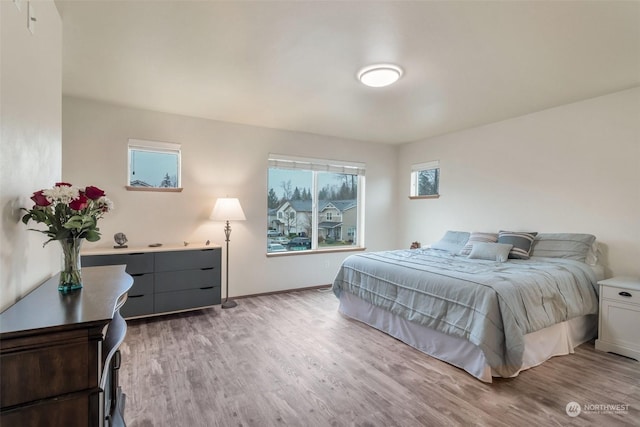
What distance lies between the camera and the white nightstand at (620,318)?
2.65 meters

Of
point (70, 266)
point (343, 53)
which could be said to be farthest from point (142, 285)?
point (343, 53)

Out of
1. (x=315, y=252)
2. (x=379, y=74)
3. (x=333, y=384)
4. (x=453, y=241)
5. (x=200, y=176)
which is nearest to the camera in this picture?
(x=333, y=384)

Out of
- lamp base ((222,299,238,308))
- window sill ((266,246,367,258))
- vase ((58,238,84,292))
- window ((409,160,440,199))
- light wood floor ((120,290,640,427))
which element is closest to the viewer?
vase ((58,238,84,292))

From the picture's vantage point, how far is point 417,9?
6.18 ft

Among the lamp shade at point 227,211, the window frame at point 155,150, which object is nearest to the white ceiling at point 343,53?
the window frame at point 155,150

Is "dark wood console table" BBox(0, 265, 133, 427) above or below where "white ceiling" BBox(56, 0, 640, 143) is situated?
below

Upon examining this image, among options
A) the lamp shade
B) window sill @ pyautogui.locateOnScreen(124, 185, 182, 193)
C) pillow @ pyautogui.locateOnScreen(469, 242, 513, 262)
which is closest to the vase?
the lamp shade

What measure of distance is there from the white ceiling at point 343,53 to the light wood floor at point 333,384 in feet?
8.39

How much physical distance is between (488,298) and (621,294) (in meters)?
1.50

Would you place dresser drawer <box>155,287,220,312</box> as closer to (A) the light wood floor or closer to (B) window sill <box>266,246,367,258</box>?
(A) the light wood floor

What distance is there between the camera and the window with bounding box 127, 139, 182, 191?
149 inches

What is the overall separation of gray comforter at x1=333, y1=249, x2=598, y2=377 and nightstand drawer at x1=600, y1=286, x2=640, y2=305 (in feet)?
0.46

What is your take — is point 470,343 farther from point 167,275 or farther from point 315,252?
point 167,275

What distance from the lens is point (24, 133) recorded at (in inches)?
55.2
